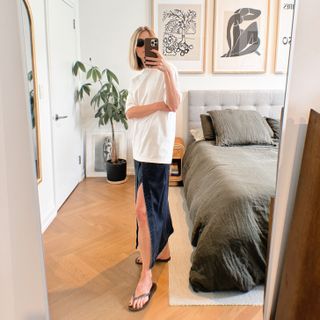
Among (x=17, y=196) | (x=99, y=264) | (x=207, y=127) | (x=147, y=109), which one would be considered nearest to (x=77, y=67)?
(x=147, y=109)

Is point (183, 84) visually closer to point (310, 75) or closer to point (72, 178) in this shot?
point (72, 178)

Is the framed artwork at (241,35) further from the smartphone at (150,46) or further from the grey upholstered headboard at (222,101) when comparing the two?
the smartphone at (150,46)

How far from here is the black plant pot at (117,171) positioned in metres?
2.12

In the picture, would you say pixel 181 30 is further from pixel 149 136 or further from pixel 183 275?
pixel 183 275

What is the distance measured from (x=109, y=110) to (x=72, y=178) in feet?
1.73

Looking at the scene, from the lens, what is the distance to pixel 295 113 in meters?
1.05

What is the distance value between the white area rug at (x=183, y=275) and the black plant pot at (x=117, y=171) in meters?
0.37

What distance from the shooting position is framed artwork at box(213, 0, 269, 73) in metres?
2.02

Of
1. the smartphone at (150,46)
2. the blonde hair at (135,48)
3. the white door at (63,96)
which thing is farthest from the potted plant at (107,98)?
the smartphone at (150,46)

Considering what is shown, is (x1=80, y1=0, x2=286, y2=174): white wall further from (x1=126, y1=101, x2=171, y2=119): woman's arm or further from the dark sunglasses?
(x1=126, y1=101, x2=171, y2=119): woman's arm

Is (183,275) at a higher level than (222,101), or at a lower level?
lower

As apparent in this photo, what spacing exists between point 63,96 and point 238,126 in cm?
157

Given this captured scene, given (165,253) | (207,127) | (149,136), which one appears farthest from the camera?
(207,127)

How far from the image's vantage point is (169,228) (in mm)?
1943
